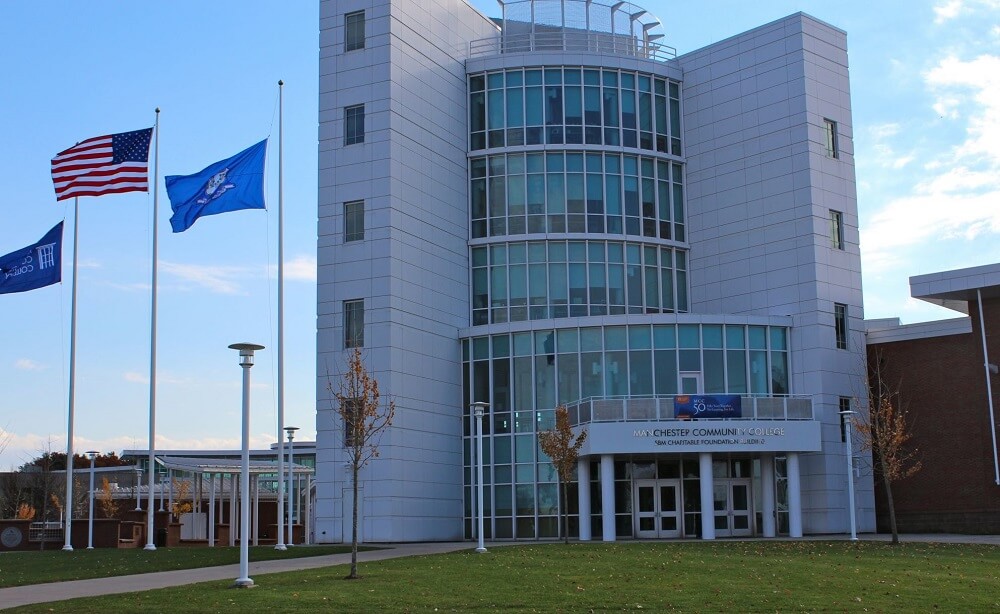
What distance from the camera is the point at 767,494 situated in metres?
47.1

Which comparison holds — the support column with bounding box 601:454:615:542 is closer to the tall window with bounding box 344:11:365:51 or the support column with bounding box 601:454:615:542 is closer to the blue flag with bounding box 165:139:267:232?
the blue flag with bounding box 165:139:267:232

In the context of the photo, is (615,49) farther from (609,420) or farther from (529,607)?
Result: (529,607)

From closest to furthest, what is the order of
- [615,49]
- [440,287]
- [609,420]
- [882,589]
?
[882,589], [609,420], [440,287], [615,49]

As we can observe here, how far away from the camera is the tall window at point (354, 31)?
51344mm

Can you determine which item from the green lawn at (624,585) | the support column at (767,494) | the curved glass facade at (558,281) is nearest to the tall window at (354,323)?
the curved glass facade at (558,281)

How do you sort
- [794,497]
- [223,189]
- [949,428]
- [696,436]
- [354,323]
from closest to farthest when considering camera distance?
[223,189], [696,436], [794,497], [949,428], [354,323]

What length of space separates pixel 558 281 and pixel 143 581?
96.9ft

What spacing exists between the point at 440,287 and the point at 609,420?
35.7 feet

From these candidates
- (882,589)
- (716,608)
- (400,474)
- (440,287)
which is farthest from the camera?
(440,287)

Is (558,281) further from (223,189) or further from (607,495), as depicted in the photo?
(223,189)

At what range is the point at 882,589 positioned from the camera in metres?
23.6

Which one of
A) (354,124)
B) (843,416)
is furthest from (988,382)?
(354,124)

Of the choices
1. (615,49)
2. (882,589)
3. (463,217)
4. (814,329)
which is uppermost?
(615,49)

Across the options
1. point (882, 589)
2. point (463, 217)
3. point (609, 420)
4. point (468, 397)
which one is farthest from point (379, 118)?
point (882, 589)
